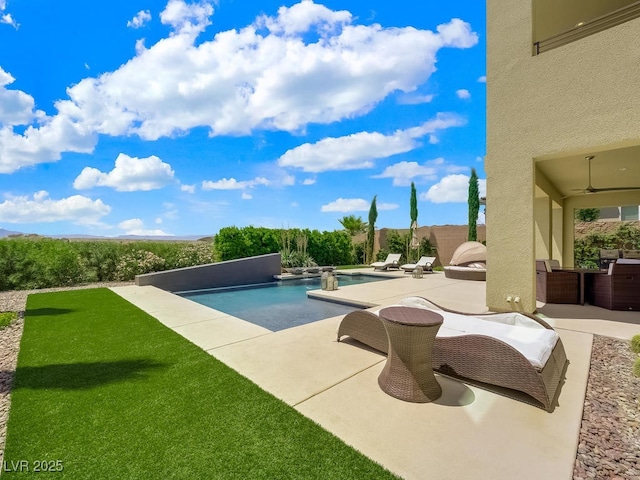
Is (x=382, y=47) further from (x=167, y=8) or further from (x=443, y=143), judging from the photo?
(x=443, y=143)

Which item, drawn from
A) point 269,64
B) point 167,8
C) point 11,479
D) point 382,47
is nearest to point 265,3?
point 269,64

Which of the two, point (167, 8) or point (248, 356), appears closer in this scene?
point (248, 356)

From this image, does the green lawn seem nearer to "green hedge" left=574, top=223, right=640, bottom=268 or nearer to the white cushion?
the white cushion

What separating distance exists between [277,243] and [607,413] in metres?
14.6

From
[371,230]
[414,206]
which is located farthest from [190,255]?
[414,206]

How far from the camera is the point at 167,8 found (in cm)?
857

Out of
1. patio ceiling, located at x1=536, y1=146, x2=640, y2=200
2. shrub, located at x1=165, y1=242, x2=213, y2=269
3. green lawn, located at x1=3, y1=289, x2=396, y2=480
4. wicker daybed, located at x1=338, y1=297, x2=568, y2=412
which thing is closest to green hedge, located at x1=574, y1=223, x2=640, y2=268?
patio ceiling, located at x1=536, y1=146, x2=640, y2=200

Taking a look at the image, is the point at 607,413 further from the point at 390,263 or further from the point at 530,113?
the point at 390,263

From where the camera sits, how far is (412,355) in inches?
113

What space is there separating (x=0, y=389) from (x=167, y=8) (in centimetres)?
981

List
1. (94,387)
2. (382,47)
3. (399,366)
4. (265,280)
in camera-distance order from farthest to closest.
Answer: (265,280), (382,47), (94,387), (399,366)

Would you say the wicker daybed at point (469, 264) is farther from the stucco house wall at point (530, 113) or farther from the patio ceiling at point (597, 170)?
the stucco house wall at point (530, 113)

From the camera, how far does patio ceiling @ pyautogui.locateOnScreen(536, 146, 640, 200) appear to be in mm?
6352

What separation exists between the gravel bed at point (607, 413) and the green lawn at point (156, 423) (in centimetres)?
18
